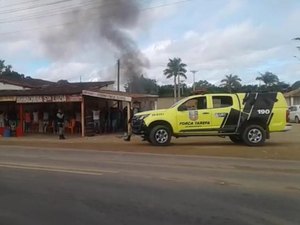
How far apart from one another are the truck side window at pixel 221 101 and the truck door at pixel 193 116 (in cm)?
40

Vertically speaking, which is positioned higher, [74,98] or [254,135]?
[74,98]

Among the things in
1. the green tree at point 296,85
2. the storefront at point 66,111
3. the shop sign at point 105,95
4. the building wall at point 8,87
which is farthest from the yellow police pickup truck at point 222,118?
the green tree at point 296,85

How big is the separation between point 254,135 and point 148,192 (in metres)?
11.1

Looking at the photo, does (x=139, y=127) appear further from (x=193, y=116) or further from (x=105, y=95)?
(x=105, y=95)

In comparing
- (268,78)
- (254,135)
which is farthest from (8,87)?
(268,78)

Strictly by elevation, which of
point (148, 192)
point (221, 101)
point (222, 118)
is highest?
point (221, 101)

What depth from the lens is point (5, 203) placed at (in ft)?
26.3

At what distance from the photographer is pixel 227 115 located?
1936cm

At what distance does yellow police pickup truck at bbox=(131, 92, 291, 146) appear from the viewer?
1925 centimetres

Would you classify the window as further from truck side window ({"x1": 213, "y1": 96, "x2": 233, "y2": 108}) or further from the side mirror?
truck side window ({"x1": 213, "y1": 96, "x2": 233, "y2": 108})

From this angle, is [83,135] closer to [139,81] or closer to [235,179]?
[235,179]

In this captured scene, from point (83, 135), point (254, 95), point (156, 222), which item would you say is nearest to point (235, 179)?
point (156, 222)

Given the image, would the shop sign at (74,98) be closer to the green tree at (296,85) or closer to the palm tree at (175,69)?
the green tree at (296,85)

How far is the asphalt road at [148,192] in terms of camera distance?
22.7 feet
